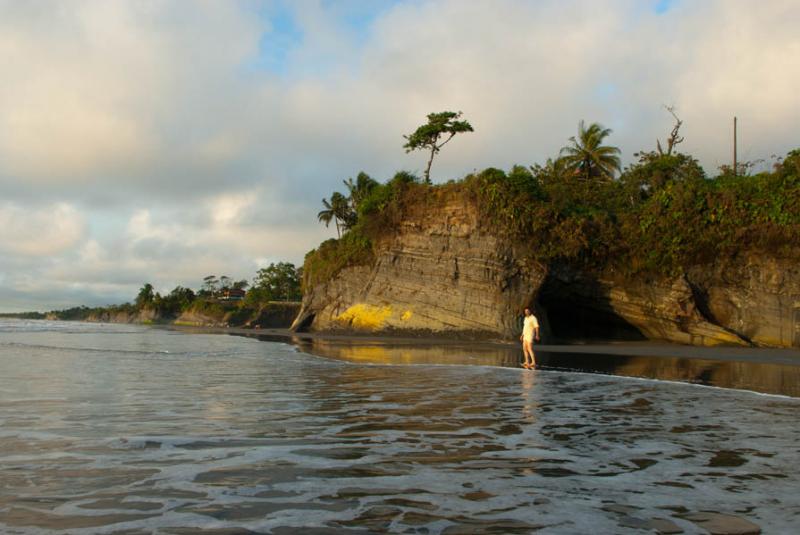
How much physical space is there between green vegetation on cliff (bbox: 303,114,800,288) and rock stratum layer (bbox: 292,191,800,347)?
2.10 feet

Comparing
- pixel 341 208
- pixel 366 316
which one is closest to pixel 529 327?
pixel 366 316

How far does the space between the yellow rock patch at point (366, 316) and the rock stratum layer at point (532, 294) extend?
0.06 m

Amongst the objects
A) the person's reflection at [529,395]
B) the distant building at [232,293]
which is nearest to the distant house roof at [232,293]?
the distant building at [232,293]

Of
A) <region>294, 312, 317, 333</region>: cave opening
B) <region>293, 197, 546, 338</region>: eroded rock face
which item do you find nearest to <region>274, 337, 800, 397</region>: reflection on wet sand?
<region>293, 197, 546, 338</region>: eroded rock face

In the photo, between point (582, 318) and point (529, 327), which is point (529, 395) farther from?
point (582, 318)

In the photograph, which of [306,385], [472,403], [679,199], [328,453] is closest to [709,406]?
[472,403]

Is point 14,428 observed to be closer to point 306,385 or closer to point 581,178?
point 306,385

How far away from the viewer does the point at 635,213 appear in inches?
1130

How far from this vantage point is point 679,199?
27250mm

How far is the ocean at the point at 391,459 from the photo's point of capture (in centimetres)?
358

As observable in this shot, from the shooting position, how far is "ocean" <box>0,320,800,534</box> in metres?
3.58

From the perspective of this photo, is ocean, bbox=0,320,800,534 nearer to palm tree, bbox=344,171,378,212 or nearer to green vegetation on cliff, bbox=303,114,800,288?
green vegetation on cliff, bbox=303,114,800,288

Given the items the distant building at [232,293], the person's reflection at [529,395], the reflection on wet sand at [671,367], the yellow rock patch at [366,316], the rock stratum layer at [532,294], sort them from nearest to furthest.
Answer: the person's reflection at [529,395] < the reflection on wet sand at [671,367] < the rock stratum layer at [532,294] < the yellow rock patch at [366,316] < the distant building at [232,293]

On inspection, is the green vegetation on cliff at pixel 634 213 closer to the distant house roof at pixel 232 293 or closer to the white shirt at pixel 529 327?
the white shirt at pixel 529 327
